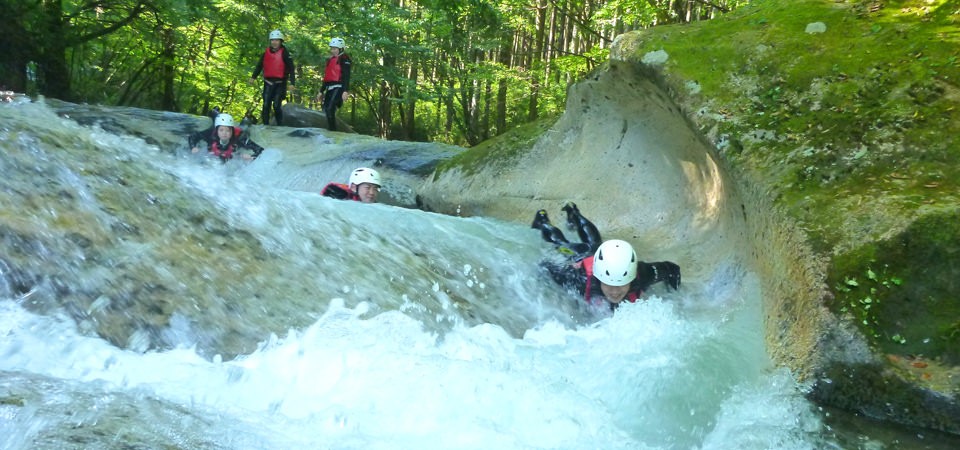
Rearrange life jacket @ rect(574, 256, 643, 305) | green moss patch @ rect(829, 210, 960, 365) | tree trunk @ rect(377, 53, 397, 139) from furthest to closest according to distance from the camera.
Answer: tree trunk @ rect(377, 53, 397, 139)
life jacket @ rect(574, 256, 643, 305)
green moss patch @ rect(829, 210, 960, 365)

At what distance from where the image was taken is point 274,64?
39.3ft

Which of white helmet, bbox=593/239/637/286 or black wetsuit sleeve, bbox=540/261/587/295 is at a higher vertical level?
white helmet, bbox=593/239/637/286

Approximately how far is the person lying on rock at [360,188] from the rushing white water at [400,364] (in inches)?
70.5

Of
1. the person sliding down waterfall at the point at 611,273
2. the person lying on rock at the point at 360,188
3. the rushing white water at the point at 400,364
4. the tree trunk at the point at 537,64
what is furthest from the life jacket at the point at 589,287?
the tree trunk at the point at 537,64

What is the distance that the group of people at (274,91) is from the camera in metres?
10.4

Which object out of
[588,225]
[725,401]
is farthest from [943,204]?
[588,225]

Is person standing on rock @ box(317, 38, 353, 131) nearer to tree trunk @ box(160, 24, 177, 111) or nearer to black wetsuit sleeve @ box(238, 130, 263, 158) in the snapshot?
black wetsuit sleeve @ box(238, 130, 263, 158)

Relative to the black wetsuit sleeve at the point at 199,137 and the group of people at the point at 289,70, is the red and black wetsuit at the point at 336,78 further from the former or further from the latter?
the black wetsuit sleeve at the point at 199,137

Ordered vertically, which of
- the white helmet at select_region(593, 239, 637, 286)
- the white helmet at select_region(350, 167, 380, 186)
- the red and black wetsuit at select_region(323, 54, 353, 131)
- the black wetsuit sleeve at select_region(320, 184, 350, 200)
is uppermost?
the red and black wetsuit at select_region(323, 54, 353, 131)

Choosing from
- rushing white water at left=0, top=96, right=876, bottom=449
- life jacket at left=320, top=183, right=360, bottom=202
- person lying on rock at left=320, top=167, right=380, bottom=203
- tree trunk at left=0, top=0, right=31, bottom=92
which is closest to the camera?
rushing white water at left=0, top=96, right=876, bottom=449

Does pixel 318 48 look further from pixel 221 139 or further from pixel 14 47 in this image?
pixel 14 47

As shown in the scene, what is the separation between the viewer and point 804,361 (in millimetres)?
4082

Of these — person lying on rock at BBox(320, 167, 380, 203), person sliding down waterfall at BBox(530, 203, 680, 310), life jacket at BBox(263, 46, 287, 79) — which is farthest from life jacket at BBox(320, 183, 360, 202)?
life jacket at BBox(263, 46, 287, 79)

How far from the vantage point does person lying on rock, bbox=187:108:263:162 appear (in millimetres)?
10305
